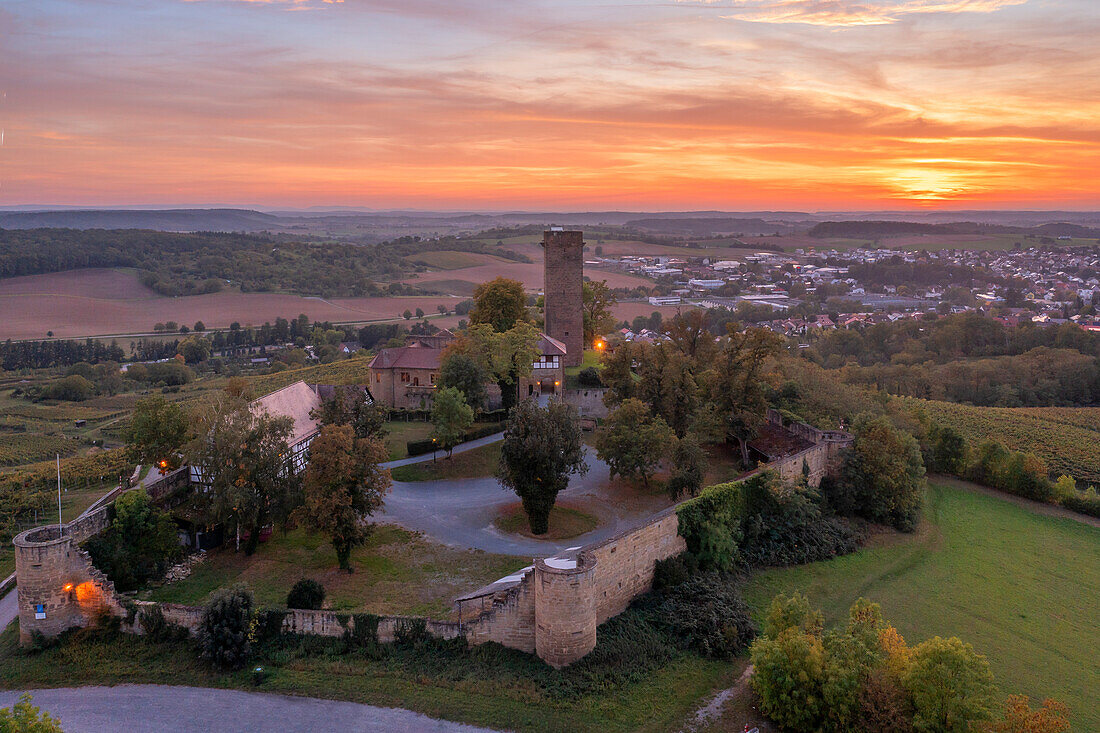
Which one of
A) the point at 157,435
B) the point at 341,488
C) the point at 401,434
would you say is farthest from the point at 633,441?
the point at 157,435

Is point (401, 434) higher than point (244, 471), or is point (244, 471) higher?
point (244, 471)

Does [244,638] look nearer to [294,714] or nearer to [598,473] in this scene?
[294,714]

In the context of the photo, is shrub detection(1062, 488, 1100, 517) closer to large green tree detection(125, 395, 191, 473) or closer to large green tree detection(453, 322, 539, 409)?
large green tree detection(453, 322, 539, 409)

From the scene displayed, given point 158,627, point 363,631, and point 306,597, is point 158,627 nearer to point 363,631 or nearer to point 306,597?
point 306,597

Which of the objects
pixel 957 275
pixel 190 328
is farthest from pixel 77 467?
pixel 957 275

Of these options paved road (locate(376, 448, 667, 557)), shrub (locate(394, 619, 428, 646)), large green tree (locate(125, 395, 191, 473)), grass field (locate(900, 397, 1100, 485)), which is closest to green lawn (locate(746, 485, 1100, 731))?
paved road (locate(376, 448, 667, 557))

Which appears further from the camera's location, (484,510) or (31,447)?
(31,447)
